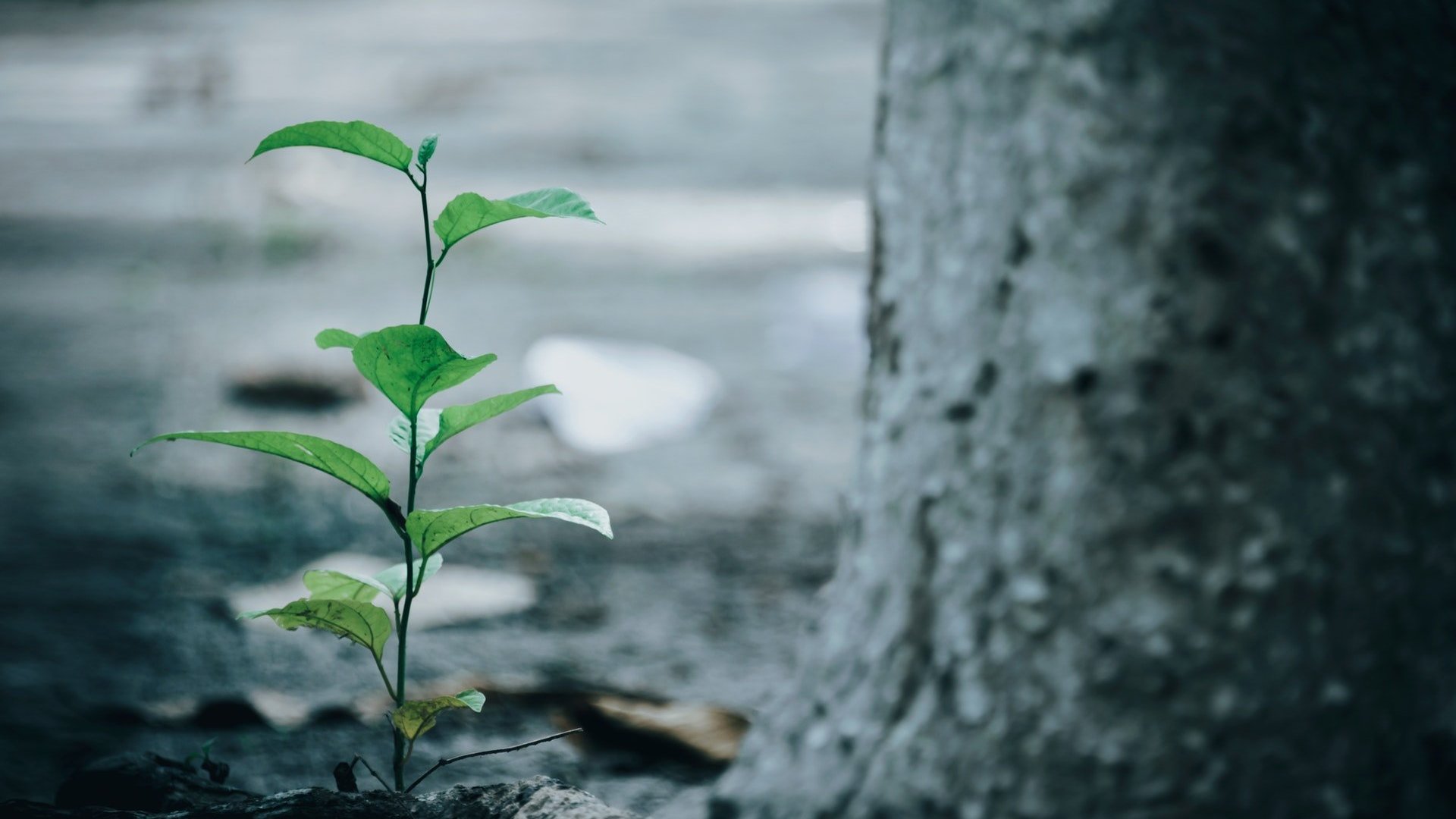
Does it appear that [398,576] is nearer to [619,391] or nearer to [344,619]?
[344,619]

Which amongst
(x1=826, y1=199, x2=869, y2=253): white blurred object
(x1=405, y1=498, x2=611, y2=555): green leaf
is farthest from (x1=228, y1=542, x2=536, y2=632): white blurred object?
(x1=826, y1=199, x2=869, y2=253): white blurred object

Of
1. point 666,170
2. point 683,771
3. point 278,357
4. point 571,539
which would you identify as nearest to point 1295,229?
point 683,771

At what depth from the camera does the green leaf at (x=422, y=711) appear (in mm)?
790

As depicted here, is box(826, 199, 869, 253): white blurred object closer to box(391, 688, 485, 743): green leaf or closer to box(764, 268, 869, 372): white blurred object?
box(764, 268, 869, 372): white blurred object

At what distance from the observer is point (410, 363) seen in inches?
28.7

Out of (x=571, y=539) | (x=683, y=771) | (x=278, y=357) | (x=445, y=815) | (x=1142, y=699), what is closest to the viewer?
(x=1142, y=699)

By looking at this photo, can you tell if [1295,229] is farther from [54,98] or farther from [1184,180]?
[54,98]

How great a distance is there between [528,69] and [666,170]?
232 cm

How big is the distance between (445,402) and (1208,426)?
6.21 feet

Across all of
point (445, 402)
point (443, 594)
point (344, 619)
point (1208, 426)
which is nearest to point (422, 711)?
point (344, 619)

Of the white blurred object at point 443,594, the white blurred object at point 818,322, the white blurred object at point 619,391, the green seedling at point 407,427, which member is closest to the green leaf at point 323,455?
the green seedling at point 407,427

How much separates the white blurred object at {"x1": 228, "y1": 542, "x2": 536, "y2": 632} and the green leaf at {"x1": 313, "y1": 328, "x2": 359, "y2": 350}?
2.58 feet

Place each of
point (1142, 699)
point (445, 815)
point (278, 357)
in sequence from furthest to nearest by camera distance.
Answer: point (278, 357), point (445, 815), point (1142, 699)

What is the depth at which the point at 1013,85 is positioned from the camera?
1.98 feet
